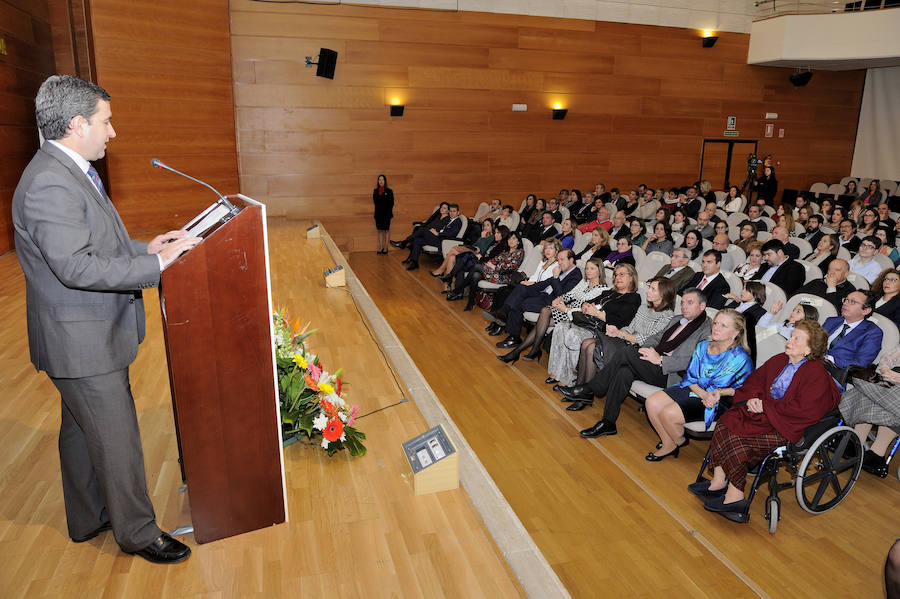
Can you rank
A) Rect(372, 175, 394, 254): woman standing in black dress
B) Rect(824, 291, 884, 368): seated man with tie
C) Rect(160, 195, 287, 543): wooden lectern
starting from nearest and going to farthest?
Rect(160, 195, 287, 543): wooden lectern → Rect(824, 291, 884, 368): seated man with tie → Rect(372, 175, 394, 254): woman standing in black dress

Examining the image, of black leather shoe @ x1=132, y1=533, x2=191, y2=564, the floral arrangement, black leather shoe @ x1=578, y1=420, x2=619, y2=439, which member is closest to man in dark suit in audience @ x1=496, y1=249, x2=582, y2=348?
black leather shoe @ x1=578, y1=420, x2=619, y2=439

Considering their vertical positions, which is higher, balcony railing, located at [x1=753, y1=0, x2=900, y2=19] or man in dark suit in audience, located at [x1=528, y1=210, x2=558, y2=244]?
balcony railing, located at [x1=753, y1=0, x2=900, y2=19]

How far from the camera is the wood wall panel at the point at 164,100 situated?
8781mm

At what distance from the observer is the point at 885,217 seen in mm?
9375

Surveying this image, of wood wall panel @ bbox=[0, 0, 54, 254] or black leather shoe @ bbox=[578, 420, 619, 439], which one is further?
wood wall panel @ bbox=[0, 0, 54, 254]

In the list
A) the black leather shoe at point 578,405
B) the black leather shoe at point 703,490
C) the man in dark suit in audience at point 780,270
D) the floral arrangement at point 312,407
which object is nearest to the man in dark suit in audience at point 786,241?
the man in dark suit in audience at point 780,270

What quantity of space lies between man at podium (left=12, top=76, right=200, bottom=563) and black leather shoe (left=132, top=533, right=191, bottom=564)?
0.03m

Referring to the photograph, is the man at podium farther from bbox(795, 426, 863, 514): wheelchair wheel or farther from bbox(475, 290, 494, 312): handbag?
Result: bbox(475, 290, 494, 312): handbag

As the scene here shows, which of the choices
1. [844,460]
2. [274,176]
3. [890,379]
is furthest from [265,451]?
[274,176]

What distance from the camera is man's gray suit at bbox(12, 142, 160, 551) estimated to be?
175 cm

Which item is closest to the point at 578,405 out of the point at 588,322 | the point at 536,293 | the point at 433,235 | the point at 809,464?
the point at 588,322

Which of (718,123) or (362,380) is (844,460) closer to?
(362,380)

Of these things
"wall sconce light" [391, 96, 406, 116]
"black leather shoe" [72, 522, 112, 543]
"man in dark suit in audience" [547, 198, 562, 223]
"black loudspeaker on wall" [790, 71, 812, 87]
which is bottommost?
"black leather shoe" [72, 522, 112, 543]

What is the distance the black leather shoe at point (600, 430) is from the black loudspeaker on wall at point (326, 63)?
8.84 meters
